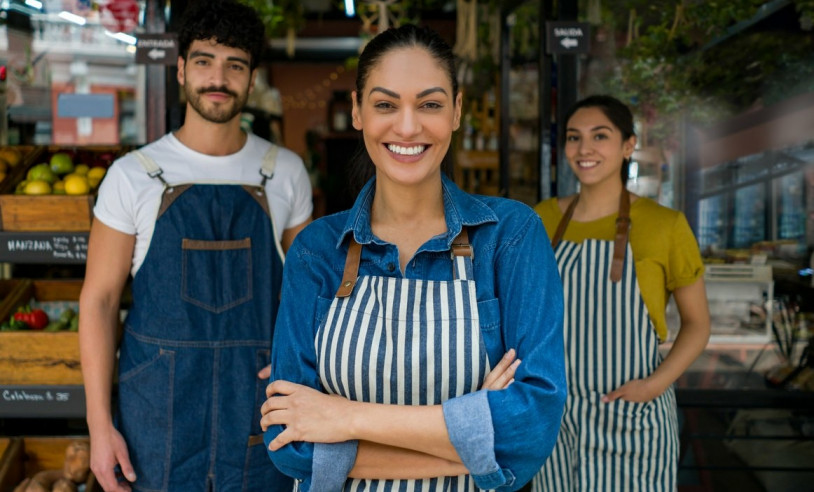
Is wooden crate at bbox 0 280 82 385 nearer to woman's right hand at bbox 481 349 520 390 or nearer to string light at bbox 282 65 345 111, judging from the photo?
woman's right hand at bbox 481 349 520 390

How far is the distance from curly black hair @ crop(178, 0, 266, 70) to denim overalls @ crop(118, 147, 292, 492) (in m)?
0.37

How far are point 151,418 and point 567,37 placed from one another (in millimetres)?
1979

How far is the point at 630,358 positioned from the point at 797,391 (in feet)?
5.17

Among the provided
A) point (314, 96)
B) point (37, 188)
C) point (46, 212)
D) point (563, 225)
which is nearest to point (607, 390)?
point (563, 225)

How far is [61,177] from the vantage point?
3.03 m

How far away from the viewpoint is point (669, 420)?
2.52 meters

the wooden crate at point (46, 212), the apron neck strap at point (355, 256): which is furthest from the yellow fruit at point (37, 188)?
the apron neck strap at point (355, 256)

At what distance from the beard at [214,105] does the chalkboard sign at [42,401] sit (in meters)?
0.99

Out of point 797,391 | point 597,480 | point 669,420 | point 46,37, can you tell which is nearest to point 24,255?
point 597,480

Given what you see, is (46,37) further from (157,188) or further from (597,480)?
(597,480)

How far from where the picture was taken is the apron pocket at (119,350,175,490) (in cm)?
217

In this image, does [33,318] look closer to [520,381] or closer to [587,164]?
[587,164]

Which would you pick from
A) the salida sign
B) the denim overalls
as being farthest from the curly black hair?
the salida sign

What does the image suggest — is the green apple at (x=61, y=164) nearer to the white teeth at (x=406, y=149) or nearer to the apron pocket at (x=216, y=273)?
the apron pocket at (x=216, y=273)
